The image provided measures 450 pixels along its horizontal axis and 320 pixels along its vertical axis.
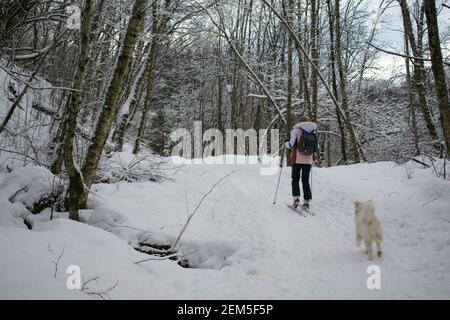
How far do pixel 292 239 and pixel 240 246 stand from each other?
3.48 feet

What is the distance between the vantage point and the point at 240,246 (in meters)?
4.98

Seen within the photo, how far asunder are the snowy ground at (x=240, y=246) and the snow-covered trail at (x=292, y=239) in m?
0.02

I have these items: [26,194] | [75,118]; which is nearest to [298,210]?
[75,118]

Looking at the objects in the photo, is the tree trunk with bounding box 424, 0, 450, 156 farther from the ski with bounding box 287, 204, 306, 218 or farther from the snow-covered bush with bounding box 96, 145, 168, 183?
the snow-covered bush with bounding box 96, 145, 168, 183

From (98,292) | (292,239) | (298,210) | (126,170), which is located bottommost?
(292,239)

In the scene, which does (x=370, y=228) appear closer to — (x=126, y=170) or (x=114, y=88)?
(x=114, y=88)

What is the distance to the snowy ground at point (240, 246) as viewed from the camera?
3.17 metres

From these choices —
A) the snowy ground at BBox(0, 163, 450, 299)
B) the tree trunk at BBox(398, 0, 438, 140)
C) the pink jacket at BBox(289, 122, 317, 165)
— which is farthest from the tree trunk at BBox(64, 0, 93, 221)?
the tree trunk at BBox(398, 0, 438, 140)

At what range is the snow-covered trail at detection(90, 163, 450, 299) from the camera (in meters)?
3.77

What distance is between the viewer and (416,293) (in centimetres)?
362

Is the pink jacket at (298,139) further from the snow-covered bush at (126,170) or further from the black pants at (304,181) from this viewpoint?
the snow-covered bush at (126,170)

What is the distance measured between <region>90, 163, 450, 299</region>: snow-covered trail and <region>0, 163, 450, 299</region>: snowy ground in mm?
18

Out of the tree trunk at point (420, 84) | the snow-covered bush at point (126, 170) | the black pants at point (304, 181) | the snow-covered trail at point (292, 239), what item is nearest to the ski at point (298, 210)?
the snow-covered trail at point (292, 239)
